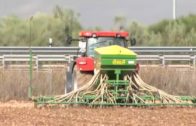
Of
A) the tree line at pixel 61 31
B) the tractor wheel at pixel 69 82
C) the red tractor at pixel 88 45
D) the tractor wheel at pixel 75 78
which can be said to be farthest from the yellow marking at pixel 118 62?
the tree line at pixel 61 31

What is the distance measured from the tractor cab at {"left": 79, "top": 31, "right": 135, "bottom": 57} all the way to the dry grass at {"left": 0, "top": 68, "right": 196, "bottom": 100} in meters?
1.57

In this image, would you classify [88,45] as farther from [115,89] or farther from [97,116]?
[97,116]

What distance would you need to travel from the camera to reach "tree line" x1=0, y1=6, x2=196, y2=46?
43219 millimetres

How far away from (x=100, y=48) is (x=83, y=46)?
1.45 metres

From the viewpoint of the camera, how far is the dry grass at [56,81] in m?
20.9

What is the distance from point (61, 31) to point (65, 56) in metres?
15.8

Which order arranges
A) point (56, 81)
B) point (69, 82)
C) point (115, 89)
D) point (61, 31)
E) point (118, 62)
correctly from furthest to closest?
point (61, 31) → point (56, 81) → point (69, 82) → point (118, 62) → point (115, 89)

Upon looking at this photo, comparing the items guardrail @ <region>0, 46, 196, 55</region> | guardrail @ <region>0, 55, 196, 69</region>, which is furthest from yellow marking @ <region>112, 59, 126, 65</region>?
guardrail @ <region>0, 46, 196, 55</region>

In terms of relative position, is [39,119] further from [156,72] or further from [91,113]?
[156,72]

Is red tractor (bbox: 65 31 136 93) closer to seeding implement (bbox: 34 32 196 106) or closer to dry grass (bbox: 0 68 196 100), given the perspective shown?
seeding implement (bbox: 34 32 196 106)

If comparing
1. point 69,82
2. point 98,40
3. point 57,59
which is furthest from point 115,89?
point 57,59

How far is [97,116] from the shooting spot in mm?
15375

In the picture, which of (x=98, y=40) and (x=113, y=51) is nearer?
(x=113, y=51)

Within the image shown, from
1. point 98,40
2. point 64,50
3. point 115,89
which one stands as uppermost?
point 98,40
